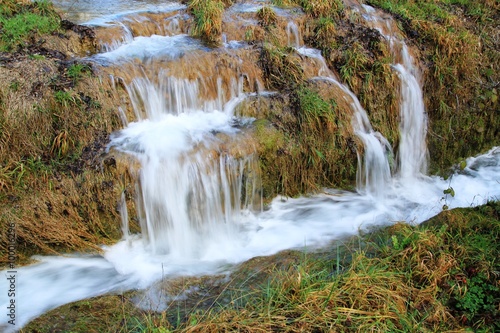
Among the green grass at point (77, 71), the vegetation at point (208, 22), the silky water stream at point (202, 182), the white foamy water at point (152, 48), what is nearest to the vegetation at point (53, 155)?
the green grass at point (77, 71)

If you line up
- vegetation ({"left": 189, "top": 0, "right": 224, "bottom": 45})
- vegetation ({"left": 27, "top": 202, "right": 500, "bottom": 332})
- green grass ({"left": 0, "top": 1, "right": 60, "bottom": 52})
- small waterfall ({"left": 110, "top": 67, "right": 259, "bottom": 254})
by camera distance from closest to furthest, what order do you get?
vegetation ({"left": 27, "top": 202, "right": 500, "bottom": 332})
small waterfall ({"left": 110, "top": 67, "right": 259, "bottom": 254})
green grass ({"left": 0, "top": 1, "right": 60, "bottom": 52})
vegetation ({"left": 189, "top": 0, "right": 224, "bottom": 45})

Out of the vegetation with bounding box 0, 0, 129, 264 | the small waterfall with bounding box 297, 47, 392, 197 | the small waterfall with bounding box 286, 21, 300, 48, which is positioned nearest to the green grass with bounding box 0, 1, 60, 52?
the vegetation with bounding box 0, 0, 129, 264

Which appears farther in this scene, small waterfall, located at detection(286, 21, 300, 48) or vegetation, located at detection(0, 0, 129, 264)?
small waterfall, located at detection(286, 21, 300, 48)

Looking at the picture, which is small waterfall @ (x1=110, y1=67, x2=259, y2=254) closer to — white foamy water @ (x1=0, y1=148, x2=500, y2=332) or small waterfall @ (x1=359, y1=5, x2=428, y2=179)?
white foamy water @ (x1=0, y1=148, x2=500, y2=332)

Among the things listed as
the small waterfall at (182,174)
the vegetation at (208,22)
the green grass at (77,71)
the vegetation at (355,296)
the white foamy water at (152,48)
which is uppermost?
the vegetation at (208,22)

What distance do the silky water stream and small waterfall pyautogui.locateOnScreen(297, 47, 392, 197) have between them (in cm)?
2

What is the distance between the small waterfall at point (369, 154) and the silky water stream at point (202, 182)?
0.02 meters

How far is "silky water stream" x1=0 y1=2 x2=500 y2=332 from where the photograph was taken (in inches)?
185

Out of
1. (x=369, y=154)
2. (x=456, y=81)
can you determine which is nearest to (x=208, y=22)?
(x=369, y=154)

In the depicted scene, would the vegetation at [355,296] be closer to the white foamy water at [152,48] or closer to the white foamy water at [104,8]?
the white foamy water at [152,48]

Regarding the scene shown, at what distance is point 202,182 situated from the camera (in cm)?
535

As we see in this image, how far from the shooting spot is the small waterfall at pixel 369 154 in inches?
254

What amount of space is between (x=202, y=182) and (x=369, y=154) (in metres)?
2.65

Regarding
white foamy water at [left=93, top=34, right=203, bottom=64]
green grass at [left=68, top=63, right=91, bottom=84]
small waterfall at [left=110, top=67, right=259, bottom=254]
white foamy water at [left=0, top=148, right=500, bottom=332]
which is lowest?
Result: white foamy water at [left=0, top=148, right=500, bottom=332]
